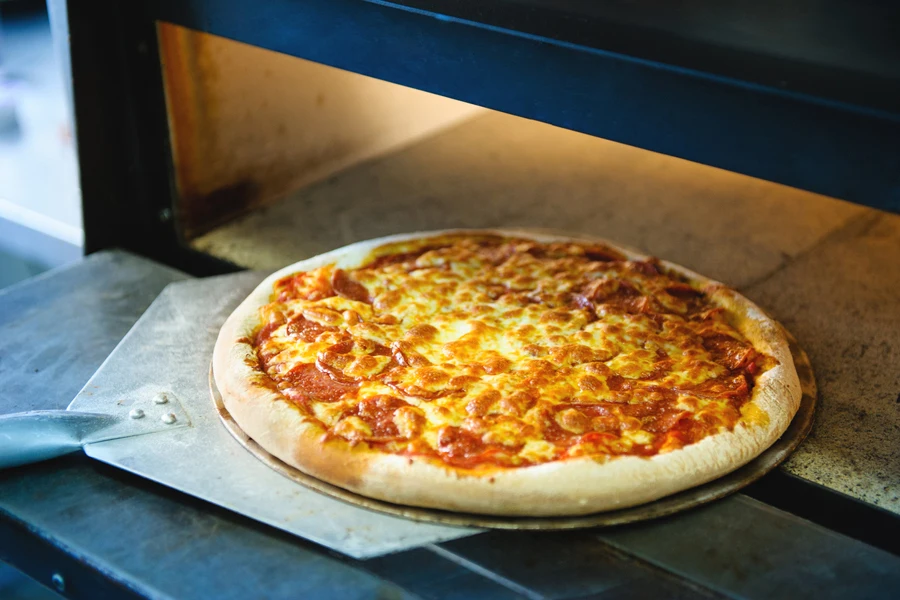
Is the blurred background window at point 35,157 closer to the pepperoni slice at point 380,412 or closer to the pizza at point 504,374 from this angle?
the pizza at point 504,374

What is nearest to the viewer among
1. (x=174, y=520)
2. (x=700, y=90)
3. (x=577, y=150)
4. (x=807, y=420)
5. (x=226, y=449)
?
(x=700, y=90)

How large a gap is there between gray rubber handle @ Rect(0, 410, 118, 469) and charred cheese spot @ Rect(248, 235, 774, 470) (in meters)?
0.38

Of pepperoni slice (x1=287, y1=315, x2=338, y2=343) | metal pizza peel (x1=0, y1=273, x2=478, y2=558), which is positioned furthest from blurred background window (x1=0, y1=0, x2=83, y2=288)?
pepperoni slice (x1=287, y1=315, x2=338, y2=343)

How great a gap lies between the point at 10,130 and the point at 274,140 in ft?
5.83

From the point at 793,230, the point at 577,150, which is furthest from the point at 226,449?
the point at 577,150

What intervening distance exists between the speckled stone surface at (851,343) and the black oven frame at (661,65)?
637 mm

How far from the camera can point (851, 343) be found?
2283 millimetres

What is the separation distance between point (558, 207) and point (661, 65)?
5.49 ft

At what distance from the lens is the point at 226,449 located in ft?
5.79

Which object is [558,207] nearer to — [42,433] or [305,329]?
[305,329]

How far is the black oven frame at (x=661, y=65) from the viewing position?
1374 mm

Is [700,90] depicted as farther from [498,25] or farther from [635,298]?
[635,298]

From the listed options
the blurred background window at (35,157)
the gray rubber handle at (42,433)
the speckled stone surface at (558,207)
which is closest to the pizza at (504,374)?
the gray rubber handle at (42,433)

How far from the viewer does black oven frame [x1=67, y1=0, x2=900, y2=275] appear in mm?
1374
